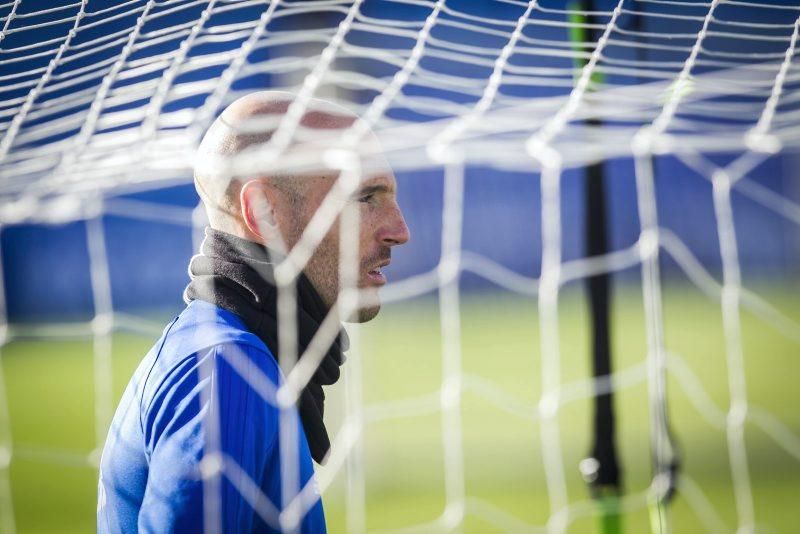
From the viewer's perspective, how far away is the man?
1129mm

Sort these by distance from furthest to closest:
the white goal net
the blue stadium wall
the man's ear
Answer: the blue stadium wall
the white goal net
the man's ear

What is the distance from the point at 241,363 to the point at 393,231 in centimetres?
43

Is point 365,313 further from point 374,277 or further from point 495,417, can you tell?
point 495,417

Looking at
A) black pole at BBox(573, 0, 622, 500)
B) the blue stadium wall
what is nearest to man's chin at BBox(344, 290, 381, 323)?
black pole at BBox(573, 0, 622, 500)

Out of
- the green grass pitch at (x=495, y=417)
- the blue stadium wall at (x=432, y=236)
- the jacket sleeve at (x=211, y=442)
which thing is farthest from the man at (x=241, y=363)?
the blue stadium wall at (x=432, y=236)

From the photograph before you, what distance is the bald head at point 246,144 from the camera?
55.1 inches

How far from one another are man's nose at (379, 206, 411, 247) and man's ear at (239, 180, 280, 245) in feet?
0.66

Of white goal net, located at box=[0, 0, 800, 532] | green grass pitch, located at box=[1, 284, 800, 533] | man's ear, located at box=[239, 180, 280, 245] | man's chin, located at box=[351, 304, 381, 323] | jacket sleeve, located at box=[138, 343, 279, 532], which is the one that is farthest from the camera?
green grass pitch, located at box=[1, 284, 800, 533]

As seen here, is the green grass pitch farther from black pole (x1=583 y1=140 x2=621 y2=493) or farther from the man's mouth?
the man's mouth

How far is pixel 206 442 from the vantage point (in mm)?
1106

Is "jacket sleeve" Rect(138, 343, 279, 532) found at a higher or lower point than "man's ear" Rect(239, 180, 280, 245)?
lower

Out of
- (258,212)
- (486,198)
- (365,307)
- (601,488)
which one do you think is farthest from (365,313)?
(486,198)

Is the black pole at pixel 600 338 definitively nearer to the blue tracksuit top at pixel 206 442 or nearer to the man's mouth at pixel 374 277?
the man's mouth at pixel 374 277

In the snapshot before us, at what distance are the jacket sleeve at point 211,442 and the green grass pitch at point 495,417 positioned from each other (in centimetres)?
205
